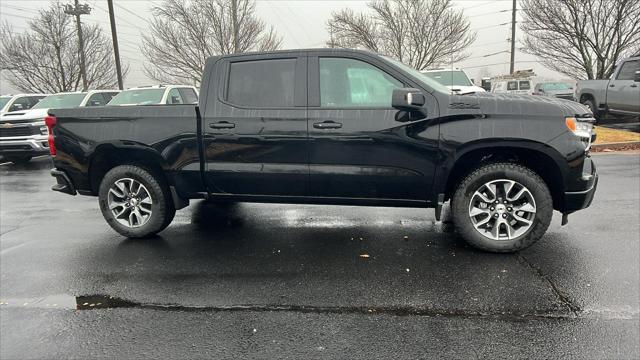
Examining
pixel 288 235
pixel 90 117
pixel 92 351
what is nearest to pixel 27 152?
pixel 90 117

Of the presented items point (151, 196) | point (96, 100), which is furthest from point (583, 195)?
point (96, 100)

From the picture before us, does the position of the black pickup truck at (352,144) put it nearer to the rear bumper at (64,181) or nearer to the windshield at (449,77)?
the rear bumper at (64,181)

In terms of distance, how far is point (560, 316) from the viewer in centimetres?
317

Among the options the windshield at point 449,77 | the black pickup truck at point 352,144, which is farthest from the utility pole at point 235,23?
the black pickup truck at point 352,144

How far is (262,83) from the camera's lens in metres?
4.65

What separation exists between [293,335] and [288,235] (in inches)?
85.4

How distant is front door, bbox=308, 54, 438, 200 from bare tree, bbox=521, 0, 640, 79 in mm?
21710

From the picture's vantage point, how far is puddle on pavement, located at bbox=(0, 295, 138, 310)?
3586mm

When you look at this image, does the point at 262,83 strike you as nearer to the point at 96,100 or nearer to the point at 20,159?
the point at 96,100

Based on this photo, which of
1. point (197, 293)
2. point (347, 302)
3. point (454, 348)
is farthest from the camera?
point (197, 293)

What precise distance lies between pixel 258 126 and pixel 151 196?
5.03 ft

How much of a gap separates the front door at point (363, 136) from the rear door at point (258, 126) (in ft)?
0.51

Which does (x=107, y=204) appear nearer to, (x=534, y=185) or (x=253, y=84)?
(x=253, y=84)

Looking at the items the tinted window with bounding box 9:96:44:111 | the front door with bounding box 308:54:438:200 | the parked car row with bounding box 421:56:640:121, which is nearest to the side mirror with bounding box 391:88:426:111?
the front door with bounding box 308:54:438:200
